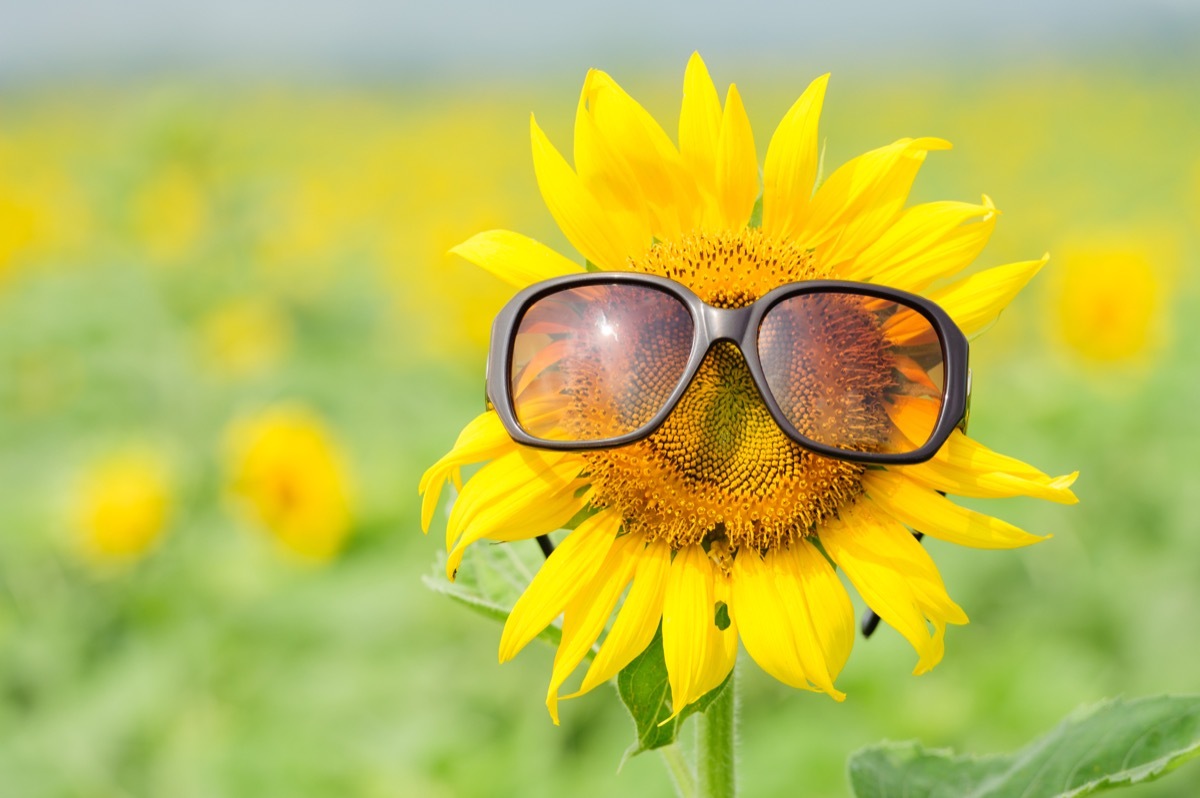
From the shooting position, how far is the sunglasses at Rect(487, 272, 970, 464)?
3.17 ft

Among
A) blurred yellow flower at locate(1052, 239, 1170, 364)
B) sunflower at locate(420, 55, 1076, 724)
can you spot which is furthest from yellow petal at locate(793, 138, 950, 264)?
blurred yellow flower at locate(1052, 239, 1170, 364)

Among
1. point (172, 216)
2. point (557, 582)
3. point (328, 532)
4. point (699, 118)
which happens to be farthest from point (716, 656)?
point (172, 216)

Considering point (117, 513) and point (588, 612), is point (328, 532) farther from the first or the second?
point (588, 612)

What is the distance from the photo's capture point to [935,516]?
964 millimetres

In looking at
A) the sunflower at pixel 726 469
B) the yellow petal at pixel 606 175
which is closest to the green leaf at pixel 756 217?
the sunflower at pixel 726 469

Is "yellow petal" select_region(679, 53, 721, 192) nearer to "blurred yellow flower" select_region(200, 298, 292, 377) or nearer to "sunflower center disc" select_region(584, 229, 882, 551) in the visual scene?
"sunflower center disc" select_region(584, 229, 882, 551)

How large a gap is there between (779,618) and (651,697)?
5.6 inches

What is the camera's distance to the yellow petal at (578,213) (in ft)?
3.39

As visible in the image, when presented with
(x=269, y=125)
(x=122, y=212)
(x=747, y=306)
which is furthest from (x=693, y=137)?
(x=269, y=125)

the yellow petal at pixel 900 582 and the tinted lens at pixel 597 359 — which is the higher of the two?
the tinted lens at pixel 597 359

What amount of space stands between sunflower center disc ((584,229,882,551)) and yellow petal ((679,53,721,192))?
0.29 feet

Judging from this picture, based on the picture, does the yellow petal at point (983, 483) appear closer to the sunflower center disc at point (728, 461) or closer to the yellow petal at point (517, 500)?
the sunflower center disc at point (728, 461)

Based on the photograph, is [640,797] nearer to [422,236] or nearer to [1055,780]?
[1055,780]

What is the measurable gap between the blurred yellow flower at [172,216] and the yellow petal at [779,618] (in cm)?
348
